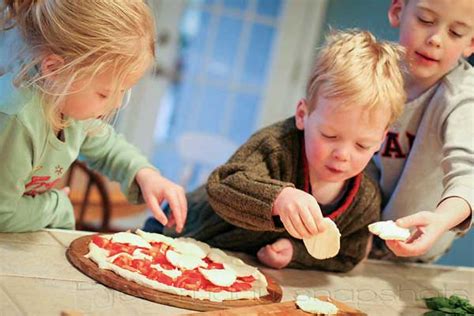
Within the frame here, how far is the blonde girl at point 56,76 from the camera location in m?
1.26

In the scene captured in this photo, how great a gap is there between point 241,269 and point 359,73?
0.44m

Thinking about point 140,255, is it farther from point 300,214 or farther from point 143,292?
point 300,214

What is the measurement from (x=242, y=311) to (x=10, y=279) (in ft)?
1.21

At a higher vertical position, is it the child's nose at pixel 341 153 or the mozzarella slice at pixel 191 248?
the child's nose at pixel 341 153

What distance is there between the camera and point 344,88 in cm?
141

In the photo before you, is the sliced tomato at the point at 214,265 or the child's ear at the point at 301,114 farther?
the child's ear at the point at 301,114

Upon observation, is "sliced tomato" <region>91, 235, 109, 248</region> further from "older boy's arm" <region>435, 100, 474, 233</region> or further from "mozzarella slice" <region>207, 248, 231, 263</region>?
"older boy's arm" <region>435, 100, 474, 233</region>

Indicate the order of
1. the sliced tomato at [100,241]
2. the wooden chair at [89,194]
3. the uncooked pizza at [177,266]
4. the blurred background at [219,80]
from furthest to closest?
the blurred background at [219,80], the wooden chair at [89,194], the sliced tomato at [100,241], the uncooked pizza at [177,266]

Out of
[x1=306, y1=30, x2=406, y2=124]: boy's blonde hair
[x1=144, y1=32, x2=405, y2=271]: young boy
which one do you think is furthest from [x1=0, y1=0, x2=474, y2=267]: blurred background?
[x1=306, y1=30, x2=406, y2=124]: boy's blonde hair

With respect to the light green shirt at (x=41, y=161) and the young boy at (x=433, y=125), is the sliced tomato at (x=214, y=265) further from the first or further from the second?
the young boy at (x=433, y=125)

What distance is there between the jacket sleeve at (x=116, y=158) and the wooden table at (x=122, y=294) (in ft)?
0.51

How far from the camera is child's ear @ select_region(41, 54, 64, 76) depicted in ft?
4.14

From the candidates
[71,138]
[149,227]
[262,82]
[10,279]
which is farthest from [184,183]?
[10,279]

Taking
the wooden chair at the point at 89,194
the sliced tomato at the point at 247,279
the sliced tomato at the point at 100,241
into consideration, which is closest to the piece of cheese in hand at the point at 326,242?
the sliced tomato at the point at 247,279
